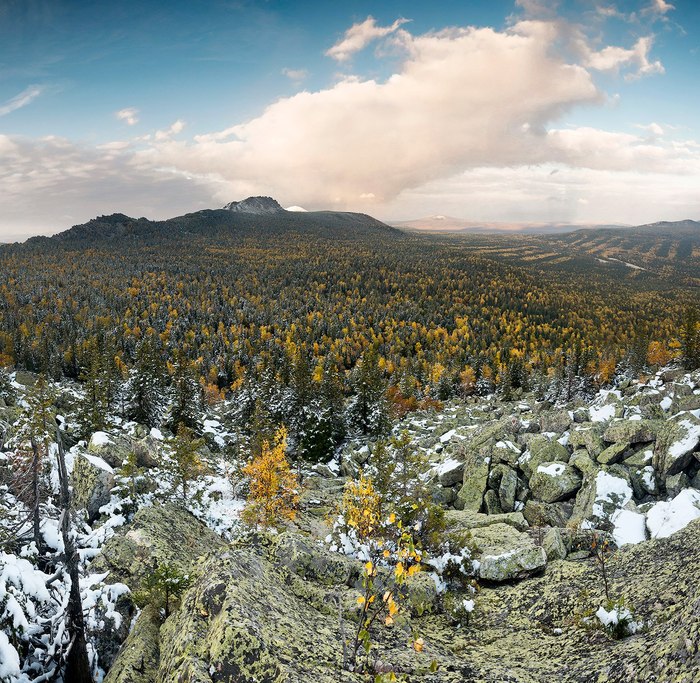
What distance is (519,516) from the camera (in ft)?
59.6

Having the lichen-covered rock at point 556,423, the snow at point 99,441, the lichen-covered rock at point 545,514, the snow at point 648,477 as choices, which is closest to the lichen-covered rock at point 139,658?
the lichen-covered rock at point 545,514

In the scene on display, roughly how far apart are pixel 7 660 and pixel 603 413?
3873 centimetres

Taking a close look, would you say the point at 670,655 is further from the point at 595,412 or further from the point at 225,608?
the point at 595,412

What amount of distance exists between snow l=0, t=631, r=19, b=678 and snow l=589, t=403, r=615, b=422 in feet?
119

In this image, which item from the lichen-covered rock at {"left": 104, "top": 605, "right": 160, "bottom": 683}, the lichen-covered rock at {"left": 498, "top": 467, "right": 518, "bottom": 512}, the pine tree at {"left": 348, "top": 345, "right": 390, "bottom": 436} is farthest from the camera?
the pine tree at {"left": 348, "top": 345, "right": 390, "bottom": 436}

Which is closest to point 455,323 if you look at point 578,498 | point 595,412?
point 595,412

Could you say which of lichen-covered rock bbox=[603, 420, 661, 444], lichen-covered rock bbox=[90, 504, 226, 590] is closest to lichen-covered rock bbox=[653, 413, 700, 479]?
lichen-covered rock bbox=[603, 420, 661, 444]

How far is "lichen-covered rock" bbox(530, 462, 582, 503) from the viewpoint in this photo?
1002 inches

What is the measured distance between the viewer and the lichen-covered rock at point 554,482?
25.5 m

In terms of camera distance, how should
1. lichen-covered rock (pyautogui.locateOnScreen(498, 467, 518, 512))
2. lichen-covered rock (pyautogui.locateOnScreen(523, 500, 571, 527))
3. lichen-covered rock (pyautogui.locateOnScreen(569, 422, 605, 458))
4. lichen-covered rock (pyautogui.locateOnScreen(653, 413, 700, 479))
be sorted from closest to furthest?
lichen-covered rock (pyautogui.locateOnScreen(523, 500, 571, 527))
lichen-covered rock (pyautogui.locateOnScreen(653, 413, 700, 479))
lichen-covered rock (pyautogui.locateOnScreen(498, 467, 518, 512))
lichen-covered rock (pyautogui.locateOnScreen(569, 422, 605, 458))

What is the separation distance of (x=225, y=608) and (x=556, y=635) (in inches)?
266

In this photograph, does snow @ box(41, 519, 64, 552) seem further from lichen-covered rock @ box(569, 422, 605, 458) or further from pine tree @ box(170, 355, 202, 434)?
pine tree @ box(170, 355, 202, 434)

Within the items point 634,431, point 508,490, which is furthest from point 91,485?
point 634,431

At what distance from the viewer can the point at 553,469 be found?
87.3 ft
